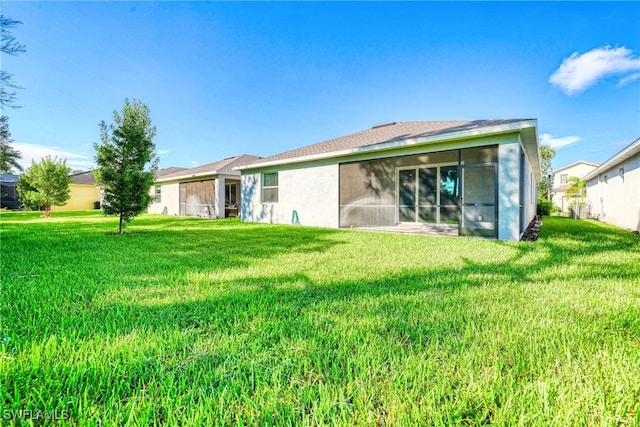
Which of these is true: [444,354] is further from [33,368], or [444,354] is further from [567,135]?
[567,135]

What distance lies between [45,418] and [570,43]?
20.3 m

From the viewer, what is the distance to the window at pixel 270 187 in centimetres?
1294

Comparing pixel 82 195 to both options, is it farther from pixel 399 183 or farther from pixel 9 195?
pixel 399 183

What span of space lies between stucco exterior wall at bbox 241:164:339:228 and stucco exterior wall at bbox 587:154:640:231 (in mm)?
9831

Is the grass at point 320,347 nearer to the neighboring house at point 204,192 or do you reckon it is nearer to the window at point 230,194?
the neighboring house at point 204,192

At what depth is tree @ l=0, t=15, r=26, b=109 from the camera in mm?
5598

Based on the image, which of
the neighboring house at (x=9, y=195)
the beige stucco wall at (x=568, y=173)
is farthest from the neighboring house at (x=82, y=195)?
the beige stucco wall at (x=568, y=173)

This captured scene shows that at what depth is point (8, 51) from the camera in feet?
19.0

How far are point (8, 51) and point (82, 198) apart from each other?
2957 cm

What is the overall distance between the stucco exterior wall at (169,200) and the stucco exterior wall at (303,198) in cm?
952

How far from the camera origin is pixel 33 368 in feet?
5.05

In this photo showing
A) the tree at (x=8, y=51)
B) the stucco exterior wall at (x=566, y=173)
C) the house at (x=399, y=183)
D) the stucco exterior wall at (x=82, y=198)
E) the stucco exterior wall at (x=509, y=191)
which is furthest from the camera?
the stucco exterior wall at (x=566, y=173)

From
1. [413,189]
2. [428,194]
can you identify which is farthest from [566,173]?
[413,189]

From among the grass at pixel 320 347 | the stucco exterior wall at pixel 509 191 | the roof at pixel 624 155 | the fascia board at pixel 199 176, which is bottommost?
the grass at pixel 320 347
